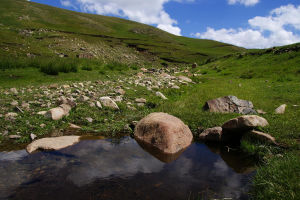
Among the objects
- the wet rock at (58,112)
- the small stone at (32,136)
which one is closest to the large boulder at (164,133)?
the wet rock at (58,112)

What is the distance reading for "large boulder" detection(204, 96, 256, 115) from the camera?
8656 mm

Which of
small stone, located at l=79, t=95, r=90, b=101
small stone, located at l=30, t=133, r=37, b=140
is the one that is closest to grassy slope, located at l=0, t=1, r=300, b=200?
small stone, located at l=30, t=133, r=37, b=140

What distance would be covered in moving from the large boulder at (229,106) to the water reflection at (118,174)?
309cm

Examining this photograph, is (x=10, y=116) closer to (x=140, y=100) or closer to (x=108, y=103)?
(x=108, y=103)

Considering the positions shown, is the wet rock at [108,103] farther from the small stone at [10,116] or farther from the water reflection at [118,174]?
the small stone at [10,116]

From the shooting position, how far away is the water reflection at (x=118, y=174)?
12.9 feet

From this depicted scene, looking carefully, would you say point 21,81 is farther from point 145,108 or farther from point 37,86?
point 145,108

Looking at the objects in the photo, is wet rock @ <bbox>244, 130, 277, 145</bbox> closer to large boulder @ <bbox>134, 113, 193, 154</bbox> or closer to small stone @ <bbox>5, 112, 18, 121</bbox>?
large boulder @ <bbox>134, 113, 193, 154</bbox>

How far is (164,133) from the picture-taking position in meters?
6.16

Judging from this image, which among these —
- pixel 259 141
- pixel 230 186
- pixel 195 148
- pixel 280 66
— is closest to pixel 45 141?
pixel 195 148

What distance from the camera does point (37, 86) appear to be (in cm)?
1121

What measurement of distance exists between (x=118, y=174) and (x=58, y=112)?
427cm

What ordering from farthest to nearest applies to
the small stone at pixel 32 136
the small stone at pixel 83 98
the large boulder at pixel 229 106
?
1. the small stone at pixel 83 98
2. the large boulder at pixel 229 106
3. the small stone at pixel 32 136

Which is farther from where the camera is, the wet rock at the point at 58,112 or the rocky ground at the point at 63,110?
the wet rock at the point at 58,112
